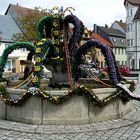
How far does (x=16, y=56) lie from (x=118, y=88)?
46.2 m

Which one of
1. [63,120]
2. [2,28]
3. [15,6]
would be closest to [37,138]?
[63,120]

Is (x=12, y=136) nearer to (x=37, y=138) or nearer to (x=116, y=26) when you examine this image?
(x=37, y=138)

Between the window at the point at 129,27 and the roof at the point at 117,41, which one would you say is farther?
the roof at the point at 117,41

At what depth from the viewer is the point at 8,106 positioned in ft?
33.9

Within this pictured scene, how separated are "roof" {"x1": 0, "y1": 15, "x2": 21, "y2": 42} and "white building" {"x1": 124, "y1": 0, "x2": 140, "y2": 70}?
72.0 ft

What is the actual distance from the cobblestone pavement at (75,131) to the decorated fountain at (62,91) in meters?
0.36

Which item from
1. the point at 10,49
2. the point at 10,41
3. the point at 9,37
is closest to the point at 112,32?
the point at 9,37

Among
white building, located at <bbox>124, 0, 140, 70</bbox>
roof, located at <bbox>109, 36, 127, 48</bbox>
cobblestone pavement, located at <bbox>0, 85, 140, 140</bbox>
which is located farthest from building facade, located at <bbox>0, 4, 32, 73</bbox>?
cobblestone pavement, located at <bbox>0, 85, 140, 140</bbox>

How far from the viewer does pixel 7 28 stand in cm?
5469

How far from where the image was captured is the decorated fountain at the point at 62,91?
31.4ft

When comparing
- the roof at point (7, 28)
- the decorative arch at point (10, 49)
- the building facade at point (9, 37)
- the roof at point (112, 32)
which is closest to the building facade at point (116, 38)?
the roof at point (112, 32)

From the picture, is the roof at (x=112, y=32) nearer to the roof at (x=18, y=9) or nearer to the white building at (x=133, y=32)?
the white building at (x=133, y=32)

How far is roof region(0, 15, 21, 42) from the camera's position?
52.3 meters

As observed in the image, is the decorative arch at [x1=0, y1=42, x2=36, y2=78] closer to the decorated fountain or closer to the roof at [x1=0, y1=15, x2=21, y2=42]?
the decorated fountain
